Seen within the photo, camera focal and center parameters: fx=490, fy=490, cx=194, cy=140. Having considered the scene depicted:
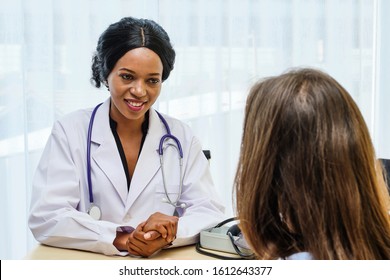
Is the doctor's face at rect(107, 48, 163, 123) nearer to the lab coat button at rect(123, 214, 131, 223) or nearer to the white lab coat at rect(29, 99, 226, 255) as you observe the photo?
the white lab coat at rect(29, 99, 226, 255)

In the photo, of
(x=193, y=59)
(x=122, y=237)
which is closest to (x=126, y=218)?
(x=122, y=237)

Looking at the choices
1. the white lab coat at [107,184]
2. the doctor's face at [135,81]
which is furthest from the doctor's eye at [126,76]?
the white lab coat at [107,184]

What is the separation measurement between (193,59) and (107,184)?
40.8 inches

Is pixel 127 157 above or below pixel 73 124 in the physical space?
below

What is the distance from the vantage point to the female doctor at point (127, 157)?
53.4 inches

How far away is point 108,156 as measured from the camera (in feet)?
4.77

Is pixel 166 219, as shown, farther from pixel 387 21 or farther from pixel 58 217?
pixel 387 21

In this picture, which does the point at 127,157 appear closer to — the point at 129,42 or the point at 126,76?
the point at 126,76

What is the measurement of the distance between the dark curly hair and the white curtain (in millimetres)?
750

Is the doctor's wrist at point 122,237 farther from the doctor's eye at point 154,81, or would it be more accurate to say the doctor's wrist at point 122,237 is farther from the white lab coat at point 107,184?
the doctor's eye at point 154,81

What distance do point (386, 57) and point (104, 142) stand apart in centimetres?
165

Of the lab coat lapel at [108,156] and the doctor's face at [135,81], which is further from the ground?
the doctor's face at [135,81]

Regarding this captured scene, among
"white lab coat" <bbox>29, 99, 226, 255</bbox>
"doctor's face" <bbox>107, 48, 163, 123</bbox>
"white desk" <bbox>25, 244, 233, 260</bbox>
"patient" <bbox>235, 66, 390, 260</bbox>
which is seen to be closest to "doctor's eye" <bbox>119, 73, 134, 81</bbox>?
"doctor's face" <bbox>107, 48, 163, 123</bbox>
